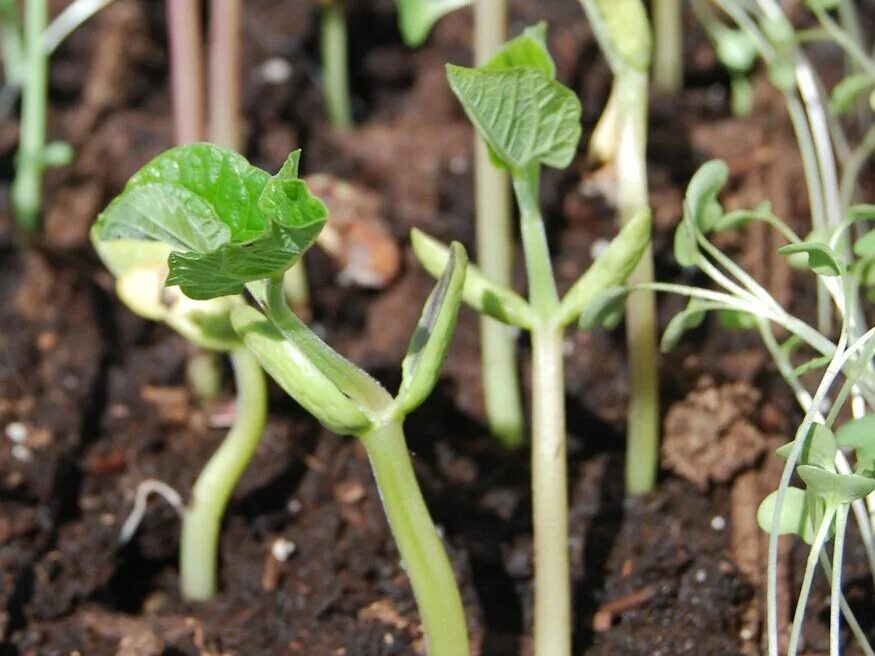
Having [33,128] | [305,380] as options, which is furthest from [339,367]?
[33,128]

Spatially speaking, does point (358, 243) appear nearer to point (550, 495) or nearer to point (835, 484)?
point (550, 495)

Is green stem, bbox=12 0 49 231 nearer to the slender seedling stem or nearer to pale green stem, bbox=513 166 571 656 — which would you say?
the slender seedling stem

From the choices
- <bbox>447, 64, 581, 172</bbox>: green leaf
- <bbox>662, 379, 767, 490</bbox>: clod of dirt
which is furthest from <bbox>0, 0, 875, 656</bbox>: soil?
<bbox>447, 64, 581, 172</bbox>: green leaf

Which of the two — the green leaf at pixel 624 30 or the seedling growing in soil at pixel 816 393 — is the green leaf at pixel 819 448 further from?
the green leaf at pixel 624 30

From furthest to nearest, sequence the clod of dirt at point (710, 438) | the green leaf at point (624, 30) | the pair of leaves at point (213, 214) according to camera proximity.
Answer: the clod of dirt at point (710, 438)
the green leaf at point (624, 30)
the pair of leaves at point (213, 214)

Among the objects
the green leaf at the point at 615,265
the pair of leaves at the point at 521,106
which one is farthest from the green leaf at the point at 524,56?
the green leaf at the point at 615,265

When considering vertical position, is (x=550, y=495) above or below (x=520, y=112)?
below

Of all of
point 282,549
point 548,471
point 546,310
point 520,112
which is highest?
point 520,112
